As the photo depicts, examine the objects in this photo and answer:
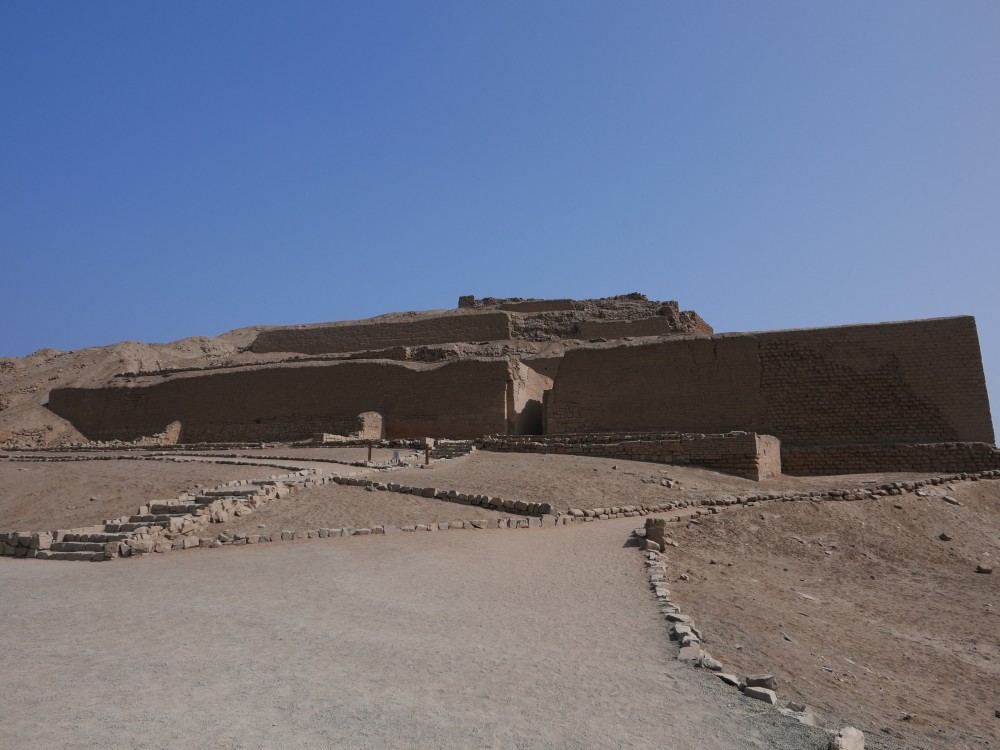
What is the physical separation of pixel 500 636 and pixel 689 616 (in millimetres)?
1870

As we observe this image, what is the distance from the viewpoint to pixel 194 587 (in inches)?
262

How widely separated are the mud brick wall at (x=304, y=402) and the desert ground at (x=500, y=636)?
37.1ft

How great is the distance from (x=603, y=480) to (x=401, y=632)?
8.82 m

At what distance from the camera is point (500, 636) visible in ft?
16.6

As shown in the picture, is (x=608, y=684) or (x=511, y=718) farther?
(x=608, y=684)

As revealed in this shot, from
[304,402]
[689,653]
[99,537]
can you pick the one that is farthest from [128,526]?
[304,402]

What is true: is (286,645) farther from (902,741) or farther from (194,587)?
(902,741)

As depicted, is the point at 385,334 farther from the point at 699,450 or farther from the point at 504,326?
the point at 699,450

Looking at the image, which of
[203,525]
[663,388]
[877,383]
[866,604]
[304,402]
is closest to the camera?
[866,604]

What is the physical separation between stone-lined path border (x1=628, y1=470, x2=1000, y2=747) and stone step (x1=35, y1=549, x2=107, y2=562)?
21.2 ft

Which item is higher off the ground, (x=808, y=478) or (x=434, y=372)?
(x=434, y=372)

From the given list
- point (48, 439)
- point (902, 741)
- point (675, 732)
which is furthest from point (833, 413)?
point (48, 439)

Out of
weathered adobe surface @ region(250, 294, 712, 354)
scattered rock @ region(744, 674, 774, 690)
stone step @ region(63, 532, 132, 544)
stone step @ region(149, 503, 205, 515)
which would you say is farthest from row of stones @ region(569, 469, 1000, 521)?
weathered adobe surface @ region(250, 294, 712, 354)

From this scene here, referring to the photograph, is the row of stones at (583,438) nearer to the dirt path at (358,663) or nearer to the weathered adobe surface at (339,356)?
the weathered adobe surface at (339,356)
